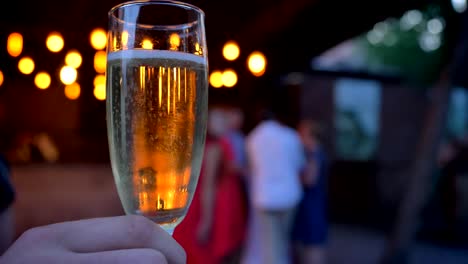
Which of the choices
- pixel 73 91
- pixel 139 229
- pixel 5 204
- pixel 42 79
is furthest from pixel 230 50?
pixel 139 229

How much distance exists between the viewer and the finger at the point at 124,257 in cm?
39

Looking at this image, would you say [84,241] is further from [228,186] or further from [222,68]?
[222,68]

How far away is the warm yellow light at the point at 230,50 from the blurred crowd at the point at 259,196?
6.40ft

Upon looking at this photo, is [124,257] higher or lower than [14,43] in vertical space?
lower

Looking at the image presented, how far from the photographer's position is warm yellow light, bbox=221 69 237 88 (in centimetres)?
596

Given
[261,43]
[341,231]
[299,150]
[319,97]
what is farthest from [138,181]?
[319,97]

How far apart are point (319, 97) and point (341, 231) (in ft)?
9.73

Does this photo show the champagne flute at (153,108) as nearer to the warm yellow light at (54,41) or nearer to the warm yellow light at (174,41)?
the warm yellow light at (174,41)

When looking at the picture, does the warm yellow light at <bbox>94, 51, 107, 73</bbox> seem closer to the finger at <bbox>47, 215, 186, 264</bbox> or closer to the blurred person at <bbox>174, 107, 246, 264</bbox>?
the blurred person at <bbox>174, 107, 246, 264</bbox>

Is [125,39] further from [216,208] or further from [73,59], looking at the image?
[73,59]

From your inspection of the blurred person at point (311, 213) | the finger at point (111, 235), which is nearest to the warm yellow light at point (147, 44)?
the finger at point (111, 235)

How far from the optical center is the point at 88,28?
5488mm

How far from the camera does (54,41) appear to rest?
562 centimetres

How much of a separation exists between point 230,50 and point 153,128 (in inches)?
201
